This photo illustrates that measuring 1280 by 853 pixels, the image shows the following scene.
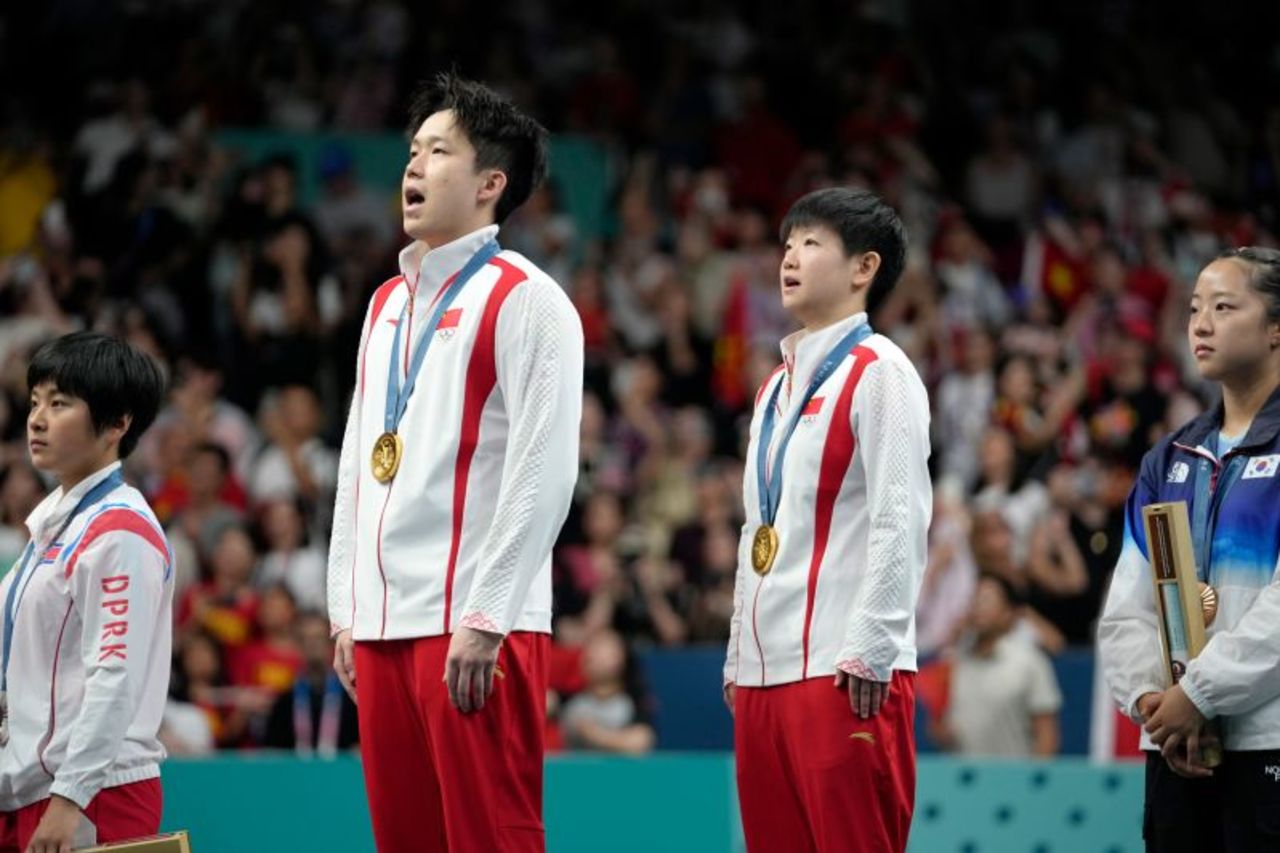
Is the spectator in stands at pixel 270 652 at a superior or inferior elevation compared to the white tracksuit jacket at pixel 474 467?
inferior

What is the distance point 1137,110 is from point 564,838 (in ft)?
31.4

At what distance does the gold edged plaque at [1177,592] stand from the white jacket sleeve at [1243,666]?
8 cm

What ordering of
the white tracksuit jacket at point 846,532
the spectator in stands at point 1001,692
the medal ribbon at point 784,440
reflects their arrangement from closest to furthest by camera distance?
the white tracksuit jacket at point 846,532
the medal ribbon at point 784,440
the spectator in stands at point 1001,692

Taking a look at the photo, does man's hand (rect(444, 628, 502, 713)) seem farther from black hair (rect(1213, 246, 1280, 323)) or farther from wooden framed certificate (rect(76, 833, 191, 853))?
black hair (rect(1213, 246, 1280, 323))

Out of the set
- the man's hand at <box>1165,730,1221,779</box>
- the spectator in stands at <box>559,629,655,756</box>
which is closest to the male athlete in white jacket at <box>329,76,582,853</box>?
the man's hand at <box>1165,730,1221,779</box>

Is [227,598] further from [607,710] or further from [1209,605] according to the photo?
[1209,605]

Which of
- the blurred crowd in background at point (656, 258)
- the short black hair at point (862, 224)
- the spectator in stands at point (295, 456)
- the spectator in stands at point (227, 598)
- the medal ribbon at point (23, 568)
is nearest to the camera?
the medal ribbon at point (23, 568)

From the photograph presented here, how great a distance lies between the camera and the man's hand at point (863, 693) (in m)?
5.29

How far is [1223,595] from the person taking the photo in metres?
5.26

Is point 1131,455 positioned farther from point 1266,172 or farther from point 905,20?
point 905,20

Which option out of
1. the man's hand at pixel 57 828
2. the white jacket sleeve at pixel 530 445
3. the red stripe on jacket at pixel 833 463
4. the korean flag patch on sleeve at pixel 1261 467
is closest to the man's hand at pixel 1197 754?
the korean flag patch on sleeve at pixel 1261 467

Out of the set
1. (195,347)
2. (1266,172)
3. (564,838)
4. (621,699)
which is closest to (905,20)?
(1266,172)

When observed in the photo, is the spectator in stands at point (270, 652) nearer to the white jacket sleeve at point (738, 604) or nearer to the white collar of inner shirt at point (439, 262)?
the white jacket sleeve at point (738, 604)

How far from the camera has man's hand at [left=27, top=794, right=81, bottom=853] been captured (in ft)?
16.2
